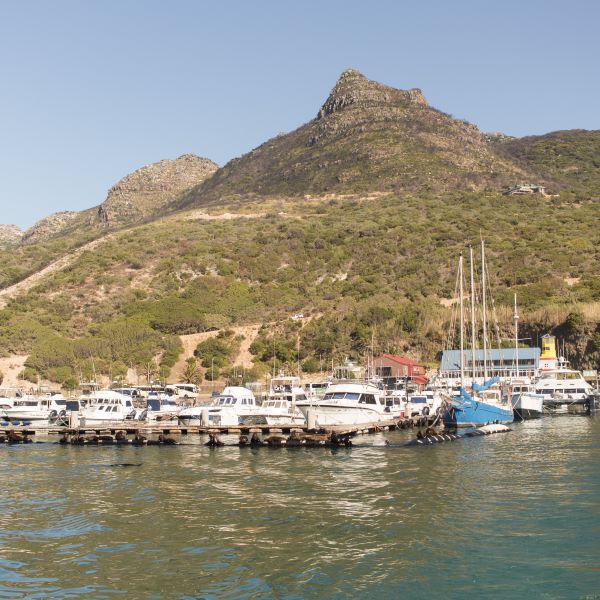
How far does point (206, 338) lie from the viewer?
307 feet

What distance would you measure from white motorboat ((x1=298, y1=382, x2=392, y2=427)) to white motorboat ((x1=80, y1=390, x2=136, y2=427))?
13.4 m

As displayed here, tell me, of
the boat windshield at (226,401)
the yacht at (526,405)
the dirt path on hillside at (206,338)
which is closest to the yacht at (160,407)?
the boat windshield at (226,401)

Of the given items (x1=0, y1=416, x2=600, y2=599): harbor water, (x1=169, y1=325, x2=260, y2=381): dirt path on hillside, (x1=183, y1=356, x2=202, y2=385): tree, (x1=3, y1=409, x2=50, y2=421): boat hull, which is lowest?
Result: (x1=0, y1=416, x2=600, y2=599): harbor water

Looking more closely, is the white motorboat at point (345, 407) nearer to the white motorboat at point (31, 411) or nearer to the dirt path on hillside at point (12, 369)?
the white motorboat at point (31, 411)

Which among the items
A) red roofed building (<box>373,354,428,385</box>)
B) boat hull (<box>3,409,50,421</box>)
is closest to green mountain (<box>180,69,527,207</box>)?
red roofed building (<box>373,354,428,385</box>)

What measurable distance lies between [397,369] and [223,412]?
33.0 m

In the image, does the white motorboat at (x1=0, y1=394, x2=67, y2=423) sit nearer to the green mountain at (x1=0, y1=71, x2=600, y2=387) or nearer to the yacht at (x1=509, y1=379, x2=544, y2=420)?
the green mountain at (x1=0, y1=71, x2=600, y2=387)

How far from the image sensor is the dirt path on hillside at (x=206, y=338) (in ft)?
287

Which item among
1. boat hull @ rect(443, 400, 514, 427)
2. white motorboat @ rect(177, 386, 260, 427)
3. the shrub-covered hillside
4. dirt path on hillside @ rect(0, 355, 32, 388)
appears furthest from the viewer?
the shrub-covered hillside

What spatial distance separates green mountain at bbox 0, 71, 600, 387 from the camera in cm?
8862

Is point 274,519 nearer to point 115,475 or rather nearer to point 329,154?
point 115,475

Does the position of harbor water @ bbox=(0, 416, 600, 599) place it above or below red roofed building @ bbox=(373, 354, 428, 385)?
below

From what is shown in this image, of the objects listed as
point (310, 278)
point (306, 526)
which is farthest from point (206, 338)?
point (306, 526)

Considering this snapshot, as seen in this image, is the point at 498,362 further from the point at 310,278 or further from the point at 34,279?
the point at 34,279
